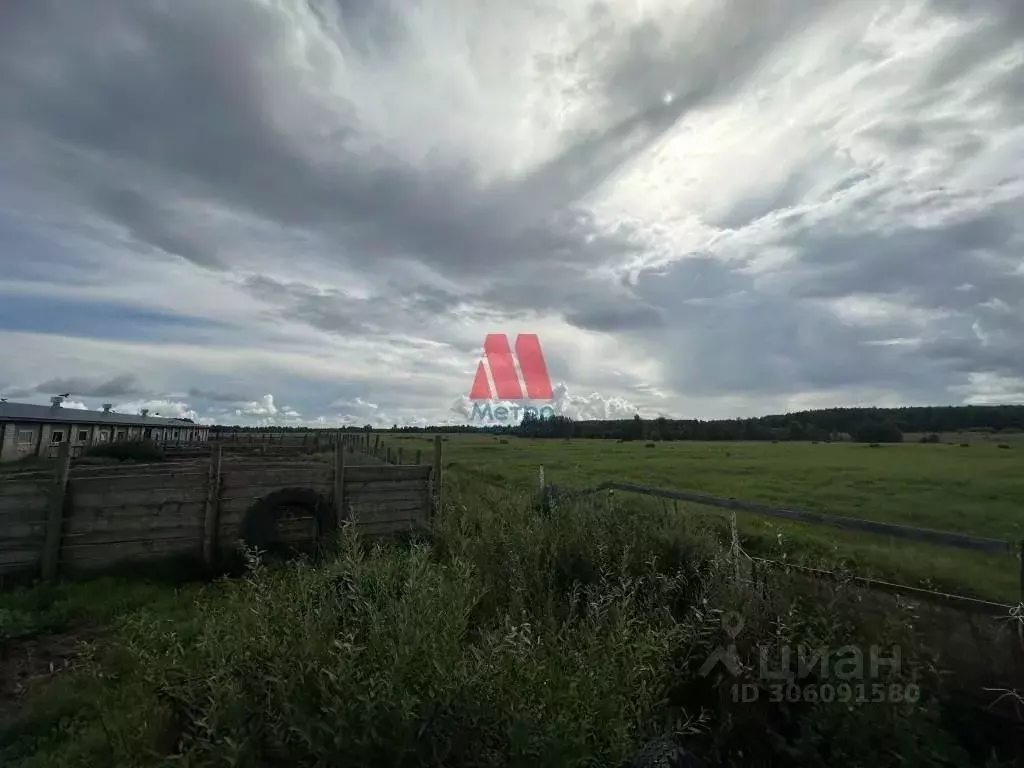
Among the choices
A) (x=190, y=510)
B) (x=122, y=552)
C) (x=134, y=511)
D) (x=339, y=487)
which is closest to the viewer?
(x=122, y=552)

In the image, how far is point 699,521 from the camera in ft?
25.8

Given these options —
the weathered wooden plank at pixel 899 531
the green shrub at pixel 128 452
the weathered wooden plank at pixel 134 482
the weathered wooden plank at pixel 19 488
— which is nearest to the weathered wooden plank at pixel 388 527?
the weathered wooden plank at pixel 134 482

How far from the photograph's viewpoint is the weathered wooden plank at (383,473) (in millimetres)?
9559

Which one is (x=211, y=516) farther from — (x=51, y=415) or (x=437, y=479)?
(x=51, y=415)

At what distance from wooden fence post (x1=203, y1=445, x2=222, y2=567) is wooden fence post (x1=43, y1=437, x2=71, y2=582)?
5.84ft

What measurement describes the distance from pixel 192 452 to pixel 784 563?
2971 cm

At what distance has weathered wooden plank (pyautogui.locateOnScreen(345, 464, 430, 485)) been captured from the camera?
9559 millimetres

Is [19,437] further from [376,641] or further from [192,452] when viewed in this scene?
[376,641]

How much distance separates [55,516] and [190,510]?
63.8 inches

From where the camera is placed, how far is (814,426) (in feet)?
197

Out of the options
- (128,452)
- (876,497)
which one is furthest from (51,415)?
(876,497)

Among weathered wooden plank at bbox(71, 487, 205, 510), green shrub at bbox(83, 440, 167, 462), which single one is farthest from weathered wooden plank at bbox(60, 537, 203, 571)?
green shrub at bbox(83, 440, 167, 462)

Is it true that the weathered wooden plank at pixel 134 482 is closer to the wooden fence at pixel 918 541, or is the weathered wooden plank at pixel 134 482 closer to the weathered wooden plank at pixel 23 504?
the weathered wooden plank at pixel 23 504

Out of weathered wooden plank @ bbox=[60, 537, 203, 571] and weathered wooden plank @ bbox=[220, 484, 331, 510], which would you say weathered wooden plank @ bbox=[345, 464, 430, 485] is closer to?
weathered wooden plank @ bbox=[220, 484, 331, 510]
